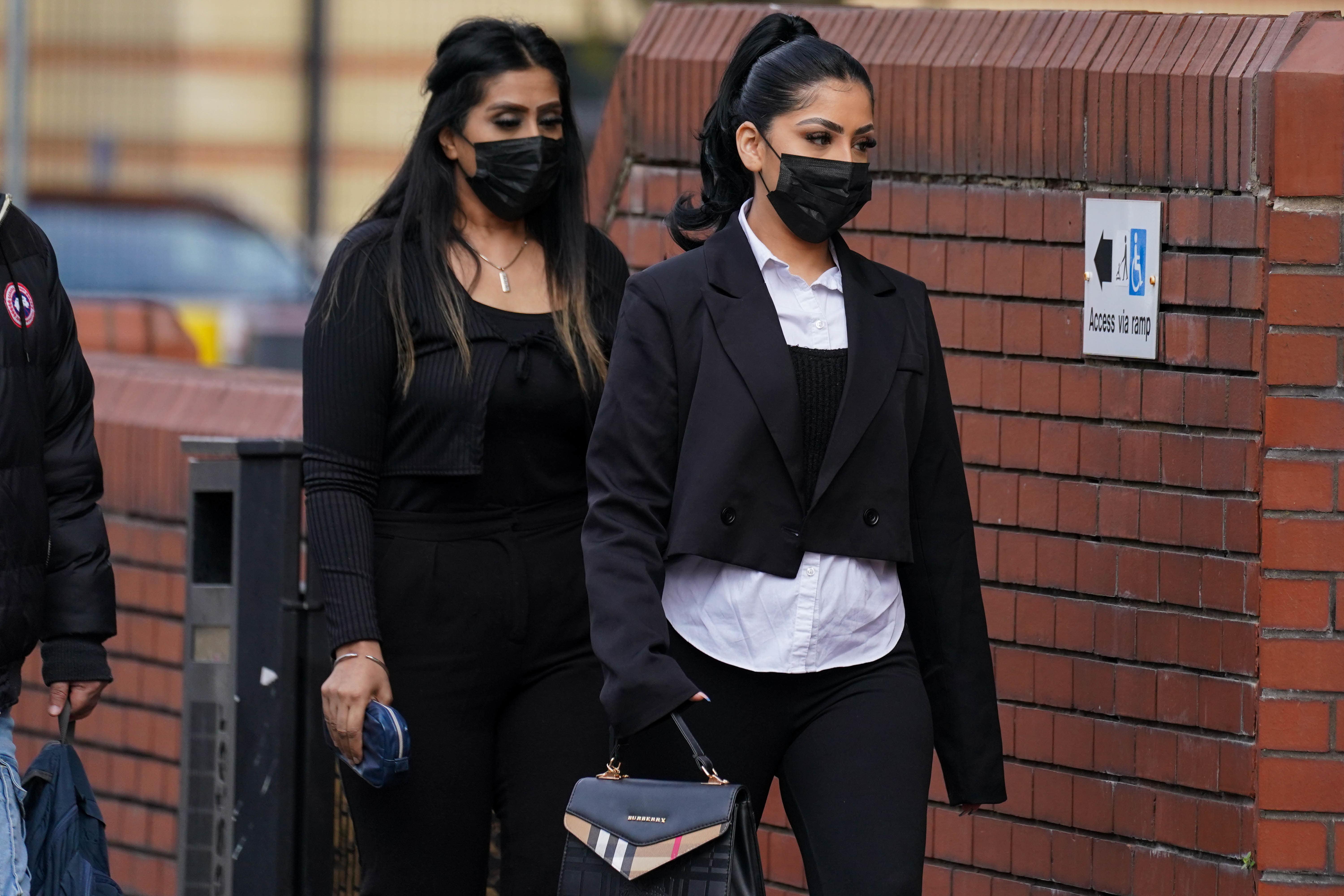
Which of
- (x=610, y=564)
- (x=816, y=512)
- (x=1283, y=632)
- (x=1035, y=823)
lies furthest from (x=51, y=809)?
(x=1283, y=632)

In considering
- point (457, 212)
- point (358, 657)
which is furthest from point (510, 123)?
point (358, 657)

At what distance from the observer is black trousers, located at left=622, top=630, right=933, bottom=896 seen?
10.9 feet

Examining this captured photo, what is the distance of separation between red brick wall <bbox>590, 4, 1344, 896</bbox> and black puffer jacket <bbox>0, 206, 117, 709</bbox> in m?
1.70

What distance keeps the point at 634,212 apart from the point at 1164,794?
79.7 inches

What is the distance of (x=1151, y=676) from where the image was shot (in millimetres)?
4094

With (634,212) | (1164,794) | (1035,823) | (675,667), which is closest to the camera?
(675,667)

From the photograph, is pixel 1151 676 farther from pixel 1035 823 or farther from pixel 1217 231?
pixel 1217 231

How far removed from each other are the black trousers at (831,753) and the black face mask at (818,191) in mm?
703

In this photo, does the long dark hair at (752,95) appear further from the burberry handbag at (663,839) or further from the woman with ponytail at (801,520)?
the burberry handbag at (663,839)

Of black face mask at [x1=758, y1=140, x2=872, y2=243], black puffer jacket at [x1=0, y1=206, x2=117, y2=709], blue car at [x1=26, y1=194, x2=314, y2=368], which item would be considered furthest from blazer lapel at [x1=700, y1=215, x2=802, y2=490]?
blue car at [x1=26, y1=194, x2=314, y2=368]

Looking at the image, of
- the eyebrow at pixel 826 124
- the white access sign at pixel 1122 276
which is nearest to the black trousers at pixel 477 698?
the eyebrow at pixel 826 124

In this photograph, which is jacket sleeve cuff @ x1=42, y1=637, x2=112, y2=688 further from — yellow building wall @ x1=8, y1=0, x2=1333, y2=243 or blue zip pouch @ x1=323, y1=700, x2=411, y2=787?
yellow building wall @ x1=8, y1=0, x2=1333, y2=243

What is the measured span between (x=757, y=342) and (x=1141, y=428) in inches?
41.6

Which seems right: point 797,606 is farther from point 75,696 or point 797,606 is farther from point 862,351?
point 75,696
